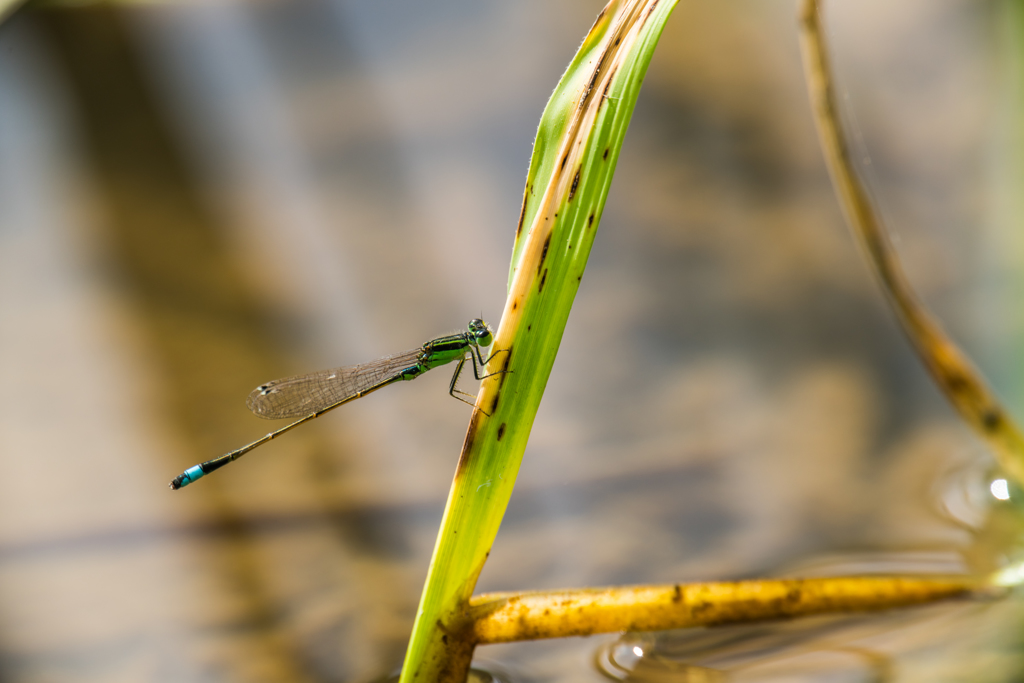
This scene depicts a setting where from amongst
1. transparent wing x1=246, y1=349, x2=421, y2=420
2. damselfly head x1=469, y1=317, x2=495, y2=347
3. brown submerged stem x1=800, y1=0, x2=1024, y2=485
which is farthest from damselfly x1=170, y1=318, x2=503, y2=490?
brown submerged stem x1=800, y1=0, x2=1024, y2=485

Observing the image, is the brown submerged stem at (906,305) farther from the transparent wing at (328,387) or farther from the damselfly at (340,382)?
the transparent wing at (328,387)

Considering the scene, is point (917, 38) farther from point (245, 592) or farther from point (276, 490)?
point (245, 592)

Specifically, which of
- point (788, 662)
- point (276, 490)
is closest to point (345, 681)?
point (276, 490)

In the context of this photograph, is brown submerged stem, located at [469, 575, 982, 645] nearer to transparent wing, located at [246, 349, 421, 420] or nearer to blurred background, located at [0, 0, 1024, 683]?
blurred background, located at [0, 0, 1024, 683]

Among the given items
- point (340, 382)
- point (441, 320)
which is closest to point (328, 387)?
point (340, 382)

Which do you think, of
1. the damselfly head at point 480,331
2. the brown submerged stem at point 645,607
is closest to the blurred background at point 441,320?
the brown submerged stem at point 645,607
